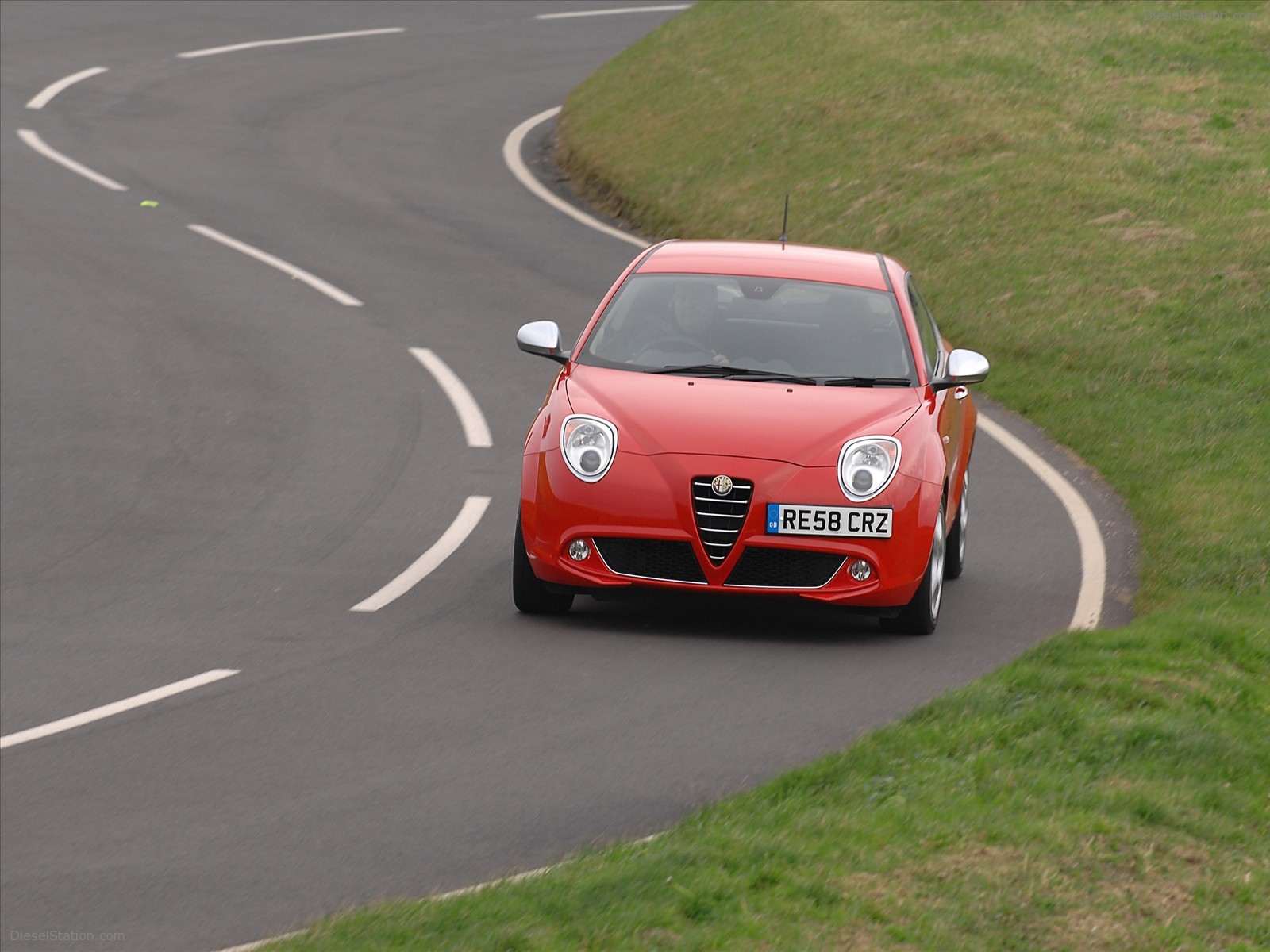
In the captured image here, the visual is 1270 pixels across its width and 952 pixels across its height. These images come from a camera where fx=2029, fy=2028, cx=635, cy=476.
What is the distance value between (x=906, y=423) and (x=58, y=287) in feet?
36.4

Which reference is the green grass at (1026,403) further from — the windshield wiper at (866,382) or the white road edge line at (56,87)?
the white road edge line at (56,87)

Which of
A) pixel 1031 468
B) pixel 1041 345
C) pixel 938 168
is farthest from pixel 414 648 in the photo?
pixel 938 168

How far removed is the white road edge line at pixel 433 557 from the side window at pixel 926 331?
288cm

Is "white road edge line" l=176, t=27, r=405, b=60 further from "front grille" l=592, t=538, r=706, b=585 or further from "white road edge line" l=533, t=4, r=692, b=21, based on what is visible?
"front grille" l=592, t=538, r=706, b=585

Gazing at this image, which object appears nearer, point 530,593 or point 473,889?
point 473,889

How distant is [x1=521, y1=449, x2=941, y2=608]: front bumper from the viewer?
30.4 ft

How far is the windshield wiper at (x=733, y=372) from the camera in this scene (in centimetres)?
1002

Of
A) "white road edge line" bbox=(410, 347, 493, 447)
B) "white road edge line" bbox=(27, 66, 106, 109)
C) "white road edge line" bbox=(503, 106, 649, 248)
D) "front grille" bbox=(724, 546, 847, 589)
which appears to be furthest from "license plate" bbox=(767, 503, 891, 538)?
"white road edge line" bbox=(27, 66, 106, 109)

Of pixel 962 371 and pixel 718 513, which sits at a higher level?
pixel 962 371

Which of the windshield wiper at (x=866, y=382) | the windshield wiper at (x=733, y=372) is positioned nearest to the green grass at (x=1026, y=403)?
the windshield wiper at (x=866, y=382)

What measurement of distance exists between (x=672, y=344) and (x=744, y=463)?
1246mm

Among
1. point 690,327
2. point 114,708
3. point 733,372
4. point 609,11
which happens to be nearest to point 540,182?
point 690,327

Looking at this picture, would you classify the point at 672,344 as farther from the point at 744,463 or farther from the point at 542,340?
the point at 744,463

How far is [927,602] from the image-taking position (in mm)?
9773
